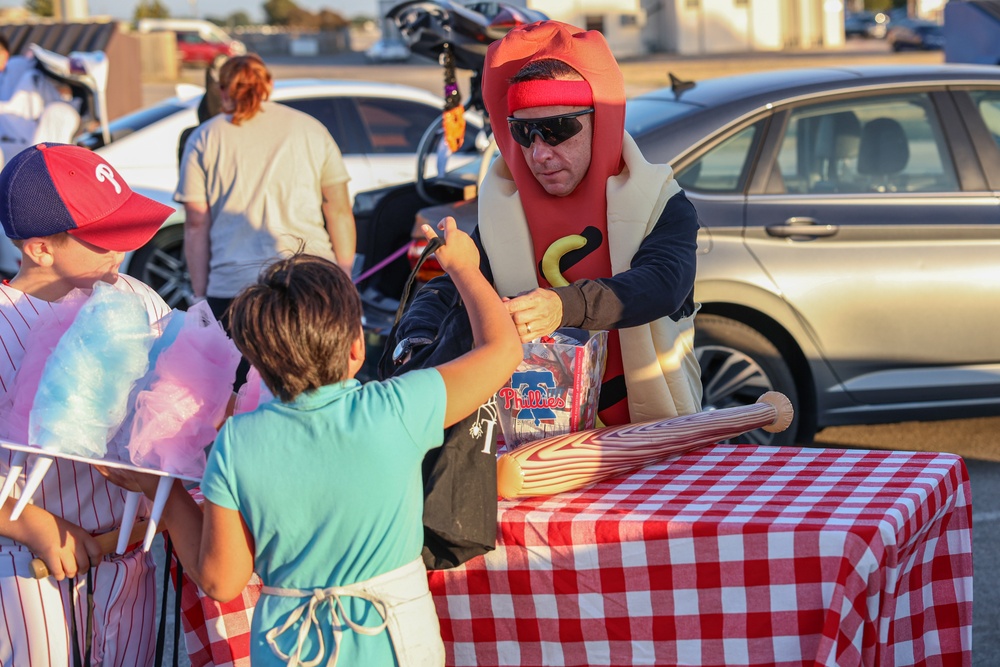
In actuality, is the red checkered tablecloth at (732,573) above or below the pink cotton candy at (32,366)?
below

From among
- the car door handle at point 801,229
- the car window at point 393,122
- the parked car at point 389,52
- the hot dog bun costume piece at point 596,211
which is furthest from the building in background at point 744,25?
the hot dog bun costume piece at point 596,211

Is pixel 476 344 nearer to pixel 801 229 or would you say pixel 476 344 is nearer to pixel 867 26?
pixel 801 229

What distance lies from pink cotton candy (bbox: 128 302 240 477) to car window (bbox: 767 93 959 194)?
3.20m

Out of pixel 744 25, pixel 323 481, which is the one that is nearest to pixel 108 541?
pixel 323 481

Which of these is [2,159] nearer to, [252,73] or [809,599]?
[252,73]

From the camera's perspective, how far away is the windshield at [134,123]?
8.55 m

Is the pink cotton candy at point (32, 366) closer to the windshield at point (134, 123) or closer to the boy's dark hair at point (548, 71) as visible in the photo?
the boy's dark hair at point (548, 71)

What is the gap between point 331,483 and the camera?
6.17 ft

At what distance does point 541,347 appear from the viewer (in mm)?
2445

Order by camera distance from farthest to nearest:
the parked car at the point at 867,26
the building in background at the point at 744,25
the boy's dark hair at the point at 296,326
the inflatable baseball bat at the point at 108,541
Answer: the parked car at the point at 867,26
the building in background at the point at 744,25
the inflatable baseball bat at the point at 108,541
the boy's dark hair at the point at 296,326

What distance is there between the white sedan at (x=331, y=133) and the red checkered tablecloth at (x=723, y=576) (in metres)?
5.76

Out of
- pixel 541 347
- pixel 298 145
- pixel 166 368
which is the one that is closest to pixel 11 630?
pixel 166 368

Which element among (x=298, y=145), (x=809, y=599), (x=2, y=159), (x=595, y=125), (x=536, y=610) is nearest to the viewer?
(x=809, y=599)

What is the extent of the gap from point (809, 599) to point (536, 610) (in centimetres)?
54
